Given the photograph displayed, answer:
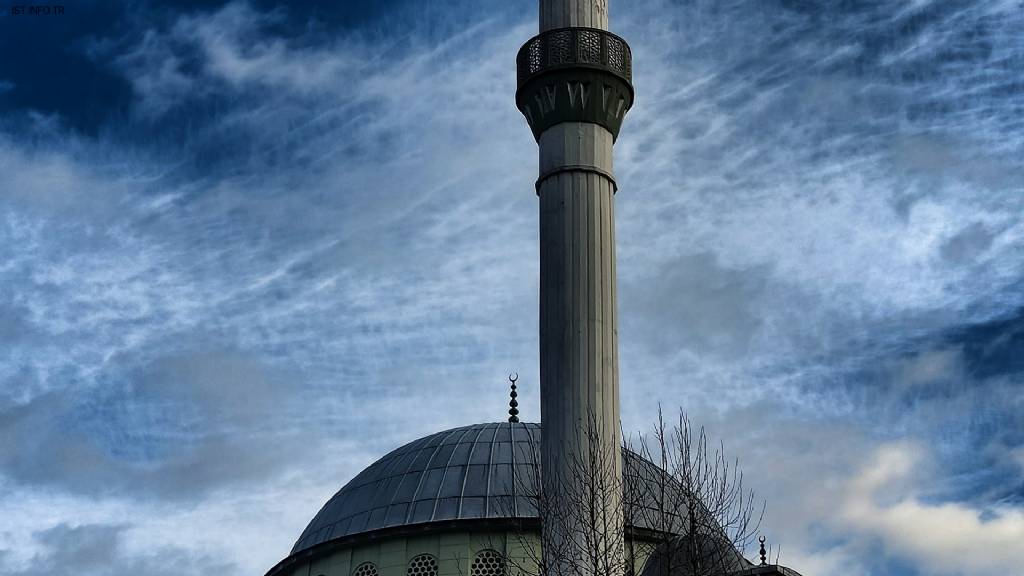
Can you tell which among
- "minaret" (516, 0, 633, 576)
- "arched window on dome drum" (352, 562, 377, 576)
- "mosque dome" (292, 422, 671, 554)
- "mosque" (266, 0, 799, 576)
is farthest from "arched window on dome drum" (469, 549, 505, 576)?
"minaret" (516, 0, 633, 576)

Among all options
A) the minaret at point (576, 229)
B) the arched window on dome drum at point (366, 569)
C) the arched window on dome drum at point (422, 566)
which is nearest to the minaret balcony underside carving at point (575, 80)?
the minaret at point (576, 229)

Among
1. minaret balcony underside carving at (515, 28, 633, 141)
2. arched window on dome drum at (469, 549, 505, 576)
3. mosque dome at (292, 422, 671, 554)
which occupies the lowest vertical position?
arched window on dome drum at (469, 549, 505, 576)

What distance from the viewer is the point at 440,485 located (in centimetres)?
2630

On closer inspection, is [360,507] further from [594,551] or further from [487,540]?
[594,551]

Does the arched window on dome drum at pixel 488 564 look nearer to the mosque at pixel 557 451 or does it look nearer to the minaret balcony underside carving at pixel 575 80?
the mosque at pixel 557 451

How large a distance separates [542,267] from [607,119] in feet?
7.52

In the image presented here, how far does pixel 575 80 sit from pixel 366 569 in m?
8.78

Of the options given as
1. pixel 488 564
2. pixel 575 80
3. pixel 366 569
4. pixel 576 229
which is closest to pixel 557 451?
pixel 576 229

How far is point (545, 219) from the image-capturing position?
2084 cm

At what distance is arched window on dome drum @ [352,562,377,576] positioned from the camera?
82.6 ft

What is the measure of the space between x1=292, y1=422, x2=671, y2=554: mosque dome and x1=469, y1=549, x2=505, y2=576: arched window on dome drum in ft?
2.02

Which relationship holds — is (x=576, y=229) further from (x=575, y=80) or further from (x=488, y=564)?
(x=488, y=564)

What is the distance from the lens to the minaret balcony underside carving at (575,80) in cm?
2130

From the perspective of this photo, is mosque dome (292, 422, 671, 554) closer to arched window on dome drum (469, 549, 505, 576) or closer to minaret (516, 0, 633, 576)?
arched window on dome drum (469, 549, 505, 576)
